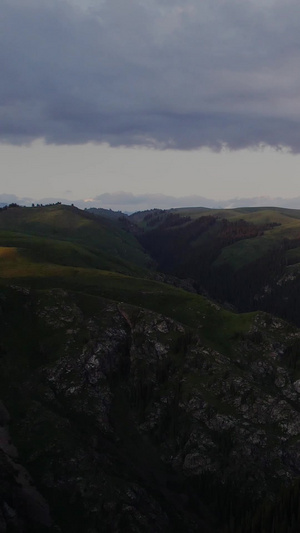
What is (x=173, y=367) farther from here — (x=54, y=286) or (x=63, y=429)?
(x=54, y=286)

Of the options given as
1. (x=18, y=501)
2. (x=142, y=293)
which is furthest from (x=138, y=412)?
(x=142, y=293)

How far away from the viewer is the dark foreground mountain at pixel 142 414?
88.4 m

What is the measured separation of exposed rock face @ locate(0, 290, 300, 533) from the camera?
92.6 m

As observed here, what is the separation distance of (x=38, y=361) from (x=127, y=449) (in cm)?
3689

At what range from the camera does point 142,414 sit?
122688 mm

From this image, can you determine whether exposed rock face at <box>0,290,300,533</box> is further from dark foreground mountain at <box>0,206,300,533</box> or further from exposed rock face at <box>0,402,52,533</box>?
exposed rock face at <box>0,402,52,533</box>

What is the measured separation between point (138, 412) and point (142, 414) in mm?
1602

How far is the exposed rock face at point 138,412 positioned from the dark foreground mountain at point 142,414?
0.33m

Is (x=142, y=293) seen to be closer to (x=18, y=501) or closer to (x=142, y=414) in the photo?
(x=142, y=414)

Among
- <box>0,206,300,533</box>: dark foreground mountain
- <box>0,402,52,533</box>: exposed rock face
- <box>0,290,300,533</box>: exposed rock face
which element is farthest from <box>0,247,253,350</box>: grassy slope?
<box>0,402,52,533</box>: exposed rock face

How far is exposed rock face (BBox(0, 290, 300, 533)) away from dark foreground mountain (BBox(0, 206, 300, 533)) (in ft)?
1.09

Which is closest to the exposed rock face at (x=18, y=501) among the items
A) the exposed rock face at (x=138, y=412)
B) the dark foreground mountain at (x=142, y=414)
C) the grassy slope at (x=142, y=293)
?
the dark foreground mountain at (x=142, y=414)

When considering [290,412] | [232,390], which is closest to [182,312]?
[232,390]

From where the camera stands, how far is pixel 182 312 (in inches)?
6324
